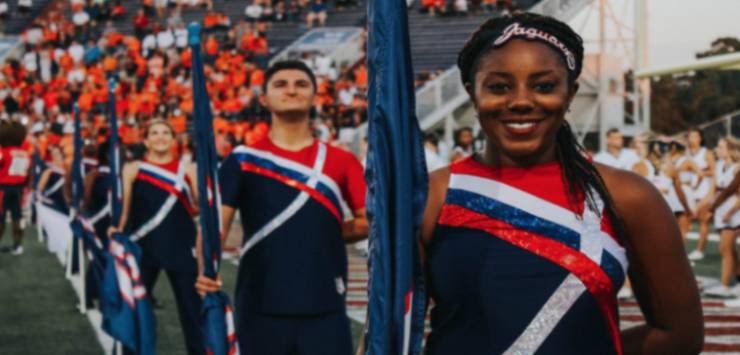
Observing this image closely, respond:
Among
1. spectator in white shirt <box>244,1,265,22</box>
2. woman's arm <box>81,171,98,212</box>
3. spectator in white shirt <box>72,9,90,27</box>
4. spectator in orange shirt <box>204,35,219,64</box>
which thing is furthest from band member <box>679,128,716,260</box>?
spectator in white shirt <box>72,9,90,27</box>

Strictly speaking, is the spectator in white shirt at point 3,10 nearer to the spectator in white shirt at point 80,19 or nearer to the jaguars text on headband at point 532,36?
the spectator in white shirt at point 80,19

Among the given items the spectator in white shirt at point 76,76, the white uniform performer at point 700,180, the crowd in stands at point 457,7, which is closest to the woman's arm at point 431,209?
the white uniform performer at point 700,180

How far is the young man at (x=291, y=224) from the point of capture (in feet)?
14.2

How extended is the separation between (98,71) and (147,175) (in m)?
23.8

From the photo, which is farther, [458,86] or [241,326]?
[458,86]

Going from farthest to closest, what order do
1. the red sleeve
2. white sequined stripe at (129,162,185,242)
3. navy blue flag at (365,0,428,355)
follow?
white sequined stripe at (129,162,185,242) < the red sleeve < navy blue flag at (365,0,428,355)

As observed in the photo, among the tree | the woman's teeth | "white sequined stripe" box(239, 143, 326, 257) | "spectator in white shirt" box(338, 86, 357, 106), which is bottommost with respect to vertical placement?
the tree

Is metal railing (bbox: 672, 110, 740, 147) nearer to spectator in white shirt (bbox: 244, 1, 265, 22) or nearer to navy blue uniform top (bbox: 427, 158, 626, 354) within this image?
spectator in white shirt (bbox: 244, 1, 265, 22)

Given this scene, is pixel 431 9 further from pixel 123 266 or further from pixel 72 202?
pixel 123 266

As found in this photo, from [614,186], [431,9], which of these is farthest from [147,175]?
[431,9]

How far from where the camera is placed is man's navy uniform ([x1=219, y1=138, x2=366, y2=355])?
4.31m

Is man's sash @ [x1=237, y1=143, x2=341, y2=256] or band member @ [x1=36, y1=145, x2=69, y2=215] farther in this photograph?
band member @ [x1=36, y1=145, x2=69, y2=215]

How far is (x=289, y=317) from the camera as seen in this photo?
4.32 metres

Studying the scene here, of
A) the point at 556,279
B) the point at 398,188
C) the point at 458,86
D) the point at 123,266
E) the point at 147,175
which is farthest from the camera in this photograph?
the point at 458,86
